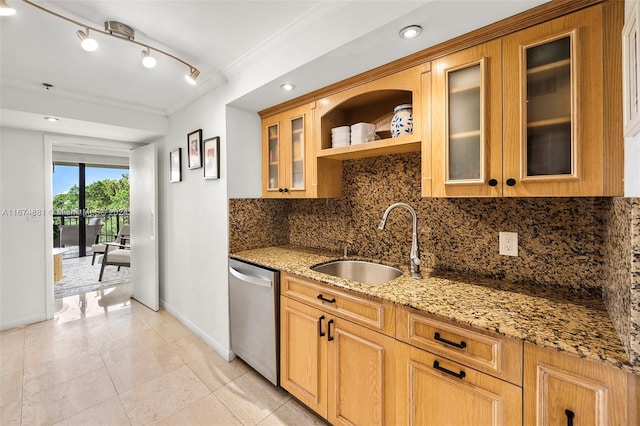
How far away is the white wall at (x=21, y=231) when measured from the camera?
2967mm

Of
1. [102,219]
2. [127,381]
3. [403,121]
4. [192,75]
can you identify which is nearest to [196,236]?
[127,381]

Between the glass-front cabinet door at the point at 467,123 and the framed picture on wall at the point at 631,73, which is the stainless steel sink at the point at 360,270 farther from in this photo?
the framed picture on wall at the point at 631,73

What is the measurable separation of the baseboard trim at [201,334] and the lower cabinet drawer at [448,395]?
5.40 ft

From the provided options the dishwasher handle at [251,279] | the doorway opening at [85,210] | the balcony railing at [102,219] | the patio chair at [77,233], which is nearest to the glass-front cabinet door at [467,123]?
the dishwasher handle at [251,279]

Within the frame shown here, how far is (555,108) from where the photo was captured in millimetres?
1155

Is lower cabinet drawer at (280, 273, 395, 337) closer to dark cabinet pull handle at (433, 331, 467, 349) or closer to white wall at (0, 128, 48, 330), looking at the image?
dark cabinet pull handle at (433, 331, 467, 349)

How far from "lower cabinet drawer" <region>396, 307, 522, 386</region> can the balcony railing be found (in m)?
7.96

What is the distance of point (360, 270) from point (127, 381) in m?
2.00

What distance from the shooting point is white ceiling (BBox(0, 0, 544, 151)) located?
1.32m

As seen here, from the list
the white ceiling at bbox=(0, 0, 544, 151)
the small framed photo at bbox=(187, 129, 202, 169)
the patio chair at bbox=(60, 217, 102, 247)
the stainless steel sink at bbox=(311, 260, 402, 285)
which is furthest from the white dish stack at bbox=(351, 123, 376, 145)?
the patio chair at bbox=(60, 217, 102, 247)

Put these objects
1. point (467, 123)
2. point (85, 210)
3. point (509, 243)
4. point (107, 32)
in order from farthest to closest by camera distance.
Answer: point (85, 210) → point (107, 32) → point (509, 243) → point (467, 123)

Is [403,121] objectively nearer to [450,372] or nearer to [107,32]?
[450,372]

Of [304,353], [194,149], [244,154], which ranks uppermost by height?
[194,149]

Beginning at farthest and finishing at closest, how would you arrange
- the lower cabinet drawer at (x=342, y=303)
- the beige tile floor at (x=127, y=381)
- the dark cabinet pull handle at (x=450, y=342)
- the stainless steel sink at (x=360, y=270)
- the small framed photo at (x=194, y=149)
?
1. the small framed photo at (x=194, y=149)
2. the stainless steel sink at (x=360, y=270)
3. the beige tile floor at (x=127, y=381)
4. the lower cabinet drawer at (x=342, y=303)
5. the dark cabinet pull handle at (x=450, y=342)
